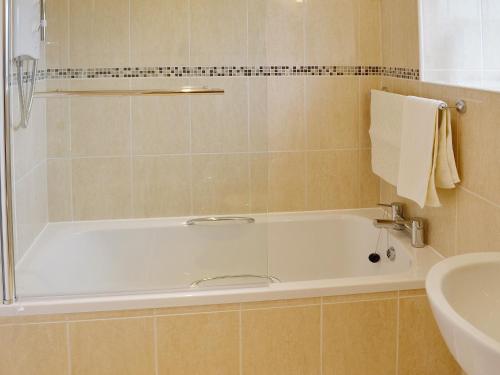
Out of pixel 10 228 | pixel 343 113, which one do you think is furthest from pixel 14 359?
pixel 343 113

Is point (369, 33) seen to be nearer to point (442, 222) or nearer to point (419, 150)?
point (419, 150)

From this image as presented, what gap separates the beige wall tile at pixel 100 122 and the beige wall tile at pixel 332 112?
0.96 metres

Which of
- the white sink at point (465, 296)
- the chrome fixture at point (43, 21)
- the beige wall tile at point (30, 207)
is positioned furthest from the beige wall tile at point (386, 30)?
the beige wall tile at point (30, 207)

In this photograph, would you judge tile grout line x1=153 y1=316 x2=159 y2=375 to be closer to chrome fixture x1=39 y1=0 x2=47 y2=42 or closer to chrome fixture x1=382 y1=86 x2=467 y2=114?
chrome fixture x1=39 y1=0 x2=47 y2=42

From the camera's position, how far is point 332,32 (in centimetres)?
291

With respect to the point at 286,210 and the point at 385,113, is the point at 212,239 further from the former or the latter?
the point at 385,113

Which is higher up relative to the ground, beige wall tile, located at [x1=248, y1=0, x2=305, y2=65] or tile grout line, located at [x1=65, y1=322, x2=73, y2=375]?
beige wall tile, located at [x1=248, y1=0, x2=305, y2=65]

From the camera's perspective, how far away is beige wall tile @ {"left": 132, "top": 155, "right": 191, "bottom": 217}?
2.49m

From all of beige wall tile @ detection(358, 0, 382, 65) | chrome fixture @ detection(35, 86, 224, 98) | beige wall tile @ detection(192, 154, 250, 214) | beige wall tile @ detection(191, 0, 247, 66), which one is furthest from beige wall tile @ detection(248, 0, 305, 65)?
beige wall tile @ detection(192, 154, 250, 214)

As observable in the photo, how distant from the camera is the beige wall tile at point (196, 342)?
2021mm

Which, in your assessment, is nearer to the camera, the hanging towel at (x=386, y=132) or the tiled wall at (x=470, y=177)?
the tiled wall at (x=470, y=177)

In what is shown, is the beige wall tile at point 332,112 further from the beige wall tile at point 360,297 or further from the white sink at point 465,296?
the white sink at point 465,296

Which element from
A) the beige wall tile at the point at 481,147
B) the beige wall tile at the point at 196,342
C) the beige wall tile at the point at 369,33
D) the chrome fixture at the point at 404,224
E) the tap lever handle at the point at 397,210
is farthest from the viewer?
the beige wall tile at the point at 369,33

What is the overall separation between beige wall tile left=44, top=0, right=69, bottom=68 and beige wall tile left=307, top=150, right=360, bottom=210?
50.4 inches
